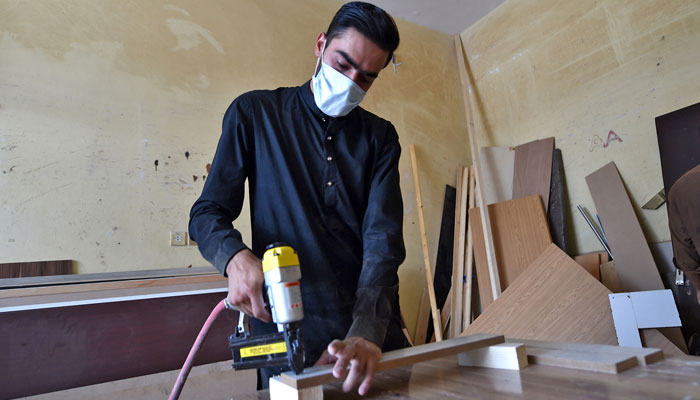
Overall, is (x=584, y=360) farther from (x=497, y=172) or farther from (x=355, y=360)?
(x=497, y=172)

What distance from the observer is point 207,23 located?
311 centimetres

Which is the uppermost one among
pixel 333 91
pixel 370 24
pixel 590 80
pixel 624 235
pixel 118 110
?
pixel 590 80

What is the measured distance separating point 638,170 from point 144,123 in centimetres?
346

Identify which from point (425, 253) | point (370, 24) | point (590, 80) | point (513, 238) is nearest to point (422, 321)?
point (425, 253)

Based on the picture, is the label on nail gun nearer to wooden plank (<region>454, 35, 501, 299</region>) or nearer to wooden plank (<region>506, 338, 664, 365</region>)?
wooden plank (<region>506, 338, 664, 365</region>)

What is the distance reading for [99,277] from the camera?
2340mm

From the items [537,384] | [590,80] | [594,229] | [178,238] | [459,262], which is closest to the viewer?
[537,384]

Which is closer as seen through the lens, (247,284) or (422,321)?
(247,284)

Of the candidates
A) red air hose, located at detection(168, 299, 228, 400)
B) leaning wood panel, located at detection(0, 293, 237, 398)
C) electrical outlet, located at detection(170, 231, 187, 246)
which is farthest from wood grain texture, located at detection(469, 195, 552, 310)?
red air hose, located at detection(168, 299, 228, 400)

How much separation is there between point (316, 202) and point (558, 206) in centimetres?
278

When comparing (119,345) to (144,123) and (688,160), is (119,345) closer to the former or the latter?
(144,123)

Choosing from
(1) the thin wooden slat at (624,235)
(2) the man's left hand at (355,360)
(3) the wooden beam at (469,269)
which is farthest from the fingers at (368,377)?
(3) the wooden beam at (469,269)

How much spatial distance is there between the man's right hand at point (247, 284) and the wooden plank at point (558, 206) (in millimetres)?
2987

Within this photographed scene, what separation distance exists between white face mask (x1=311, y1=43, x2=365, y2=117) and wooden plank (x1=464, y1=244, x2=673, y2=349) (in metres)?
2.03
